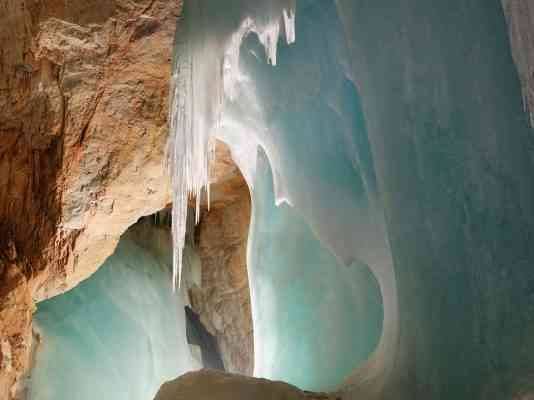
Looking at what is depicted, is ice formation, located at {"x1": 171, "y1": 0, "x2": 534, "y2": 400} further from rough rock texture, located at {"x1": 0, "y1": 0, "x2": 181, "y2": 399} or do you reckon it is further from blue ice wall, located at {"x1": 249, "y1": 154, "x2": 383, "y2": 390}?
rough rock texture, located at {"x1": 0, "y1": 0, "x2": 181, "y2": 399}

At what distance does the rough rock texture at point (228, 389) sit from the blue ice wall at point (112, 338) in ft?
3.21

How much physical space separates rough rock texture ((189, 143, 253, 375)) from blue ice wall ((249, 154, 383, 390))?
68.7 inches

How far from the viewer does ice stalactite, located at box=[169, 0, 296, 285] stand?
3.25 meters

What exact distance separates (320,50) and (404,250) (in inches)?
54.9

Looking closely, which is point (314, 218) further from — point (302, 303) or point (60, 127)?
point (60, 127)

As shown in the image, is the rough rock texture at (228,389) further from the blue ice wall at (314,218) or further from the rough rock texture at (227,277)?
the rough rock texture at (227,277)

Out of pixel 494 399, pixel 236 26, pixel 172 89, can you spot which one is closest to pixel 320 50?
pixel 236 26

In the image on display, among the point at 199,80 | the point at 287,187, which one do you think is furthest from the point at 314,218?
the point at 199,80

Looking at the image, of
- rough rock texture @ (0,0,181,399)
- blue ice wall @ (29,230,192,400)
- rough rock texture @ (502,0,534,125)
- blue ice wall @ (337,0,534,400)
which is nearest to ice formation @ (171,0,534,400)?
blue ice wall @ (337,0,534,400)

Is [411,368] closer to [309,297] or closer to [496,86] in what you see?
[496,86]

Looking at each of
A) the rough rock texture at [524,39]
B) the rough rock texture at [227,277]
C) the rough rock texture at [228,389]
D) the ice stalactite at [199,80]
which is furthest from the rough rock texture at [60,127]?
the rough rock texture at [227,277]

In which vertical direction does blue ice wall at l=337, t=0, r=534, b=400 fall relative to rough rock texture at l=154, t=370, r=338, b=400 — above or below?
above

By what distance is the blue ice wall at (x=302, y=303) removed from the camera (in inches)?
147

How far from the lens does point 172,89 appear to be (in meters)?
3.40
